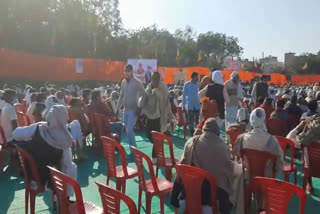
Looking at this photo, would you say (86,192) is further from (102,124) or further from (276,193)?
(276,193)

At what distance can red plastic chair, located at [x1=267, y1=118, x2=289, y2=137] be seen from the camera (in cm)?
717

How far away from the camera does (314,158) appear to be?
4762 millimetres

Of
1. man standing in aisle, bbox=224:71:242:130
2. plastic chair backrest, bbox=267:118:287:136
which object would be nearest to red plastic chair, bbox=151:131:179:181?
plastic chair backrest, bbox=267:118:287:136

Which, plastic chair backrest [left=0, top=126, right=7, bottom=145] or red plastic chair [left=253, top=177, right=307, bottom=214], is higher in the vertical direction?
red plastic chair [left=253, top=177, right=307, bottom=214]

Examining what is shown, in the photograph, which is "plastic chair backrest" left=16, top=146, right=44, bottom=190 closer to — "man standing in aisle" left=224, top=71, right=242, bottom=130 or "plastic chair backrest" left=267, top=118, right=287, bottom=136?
"plastic chair backrest" left=267, top=118, right=287, bottom=136

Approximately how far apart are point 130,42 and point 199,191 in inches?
1559

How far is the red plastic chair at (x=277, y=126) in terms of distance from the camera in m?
7.17

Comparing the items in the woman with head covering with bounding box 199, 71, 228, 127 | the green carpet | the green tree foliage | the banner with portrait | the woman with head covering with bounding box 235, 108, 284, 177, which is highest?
the green tree foliage

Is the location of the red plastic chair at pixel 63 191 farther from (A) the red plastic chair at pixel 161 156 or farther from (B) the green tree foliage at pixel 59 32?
(B) the green tree foliage at pixel 59 32

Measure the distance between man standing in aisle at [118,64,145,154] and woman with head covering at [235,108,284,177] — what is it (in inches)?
125

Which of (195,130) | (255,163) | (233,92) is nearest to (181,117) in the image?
(233,92)

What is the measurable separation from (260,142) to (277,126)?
3.17 m

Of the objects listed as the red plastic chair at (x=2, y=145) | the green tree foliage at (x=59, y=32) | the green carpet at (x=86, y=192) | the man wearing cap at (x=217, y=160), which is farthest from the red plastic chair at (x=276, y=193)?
the green tree foliage at (x=59, y=32)

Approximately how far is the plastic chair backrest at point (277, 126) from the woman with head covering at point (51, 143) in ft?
14.5
